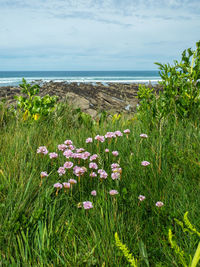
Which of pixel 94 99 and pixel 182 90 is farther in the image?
pixel 94 99

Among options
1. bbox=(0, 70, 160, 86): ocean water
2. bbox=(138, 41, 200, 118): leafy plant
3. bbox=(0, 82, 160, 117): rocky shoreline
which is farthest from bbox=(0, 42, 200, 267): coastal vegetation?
bbox=(0, 70, 160, 86): ocean water

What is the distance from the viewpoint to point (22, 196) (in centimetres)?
212

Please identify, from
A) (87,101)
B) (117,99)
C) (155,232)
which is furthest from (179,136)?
(117,99)

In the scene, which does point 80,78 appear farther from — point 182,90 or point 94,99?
point 182,90

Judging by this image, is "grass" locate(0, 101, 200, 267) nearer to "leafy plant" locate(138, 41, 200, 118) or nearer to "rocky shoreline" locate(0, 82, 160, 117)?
"leafy plant" locate(138, 41, 200, 118)

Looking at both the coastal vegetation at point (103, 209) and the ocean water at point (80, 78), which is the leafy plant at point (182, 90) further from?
the ocean water at point (80, 78)

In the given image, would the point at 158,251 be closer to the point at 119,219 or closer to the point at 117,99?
the point at 119,219

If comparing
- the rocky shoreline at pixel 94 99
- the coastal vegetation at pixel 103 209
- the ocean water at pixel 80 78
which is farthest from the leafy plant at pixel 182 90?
the ocean water at pixel 80 78

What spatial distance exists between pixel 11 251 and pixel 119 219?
29.8 inches

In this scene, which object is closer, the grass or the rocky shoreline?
the grass

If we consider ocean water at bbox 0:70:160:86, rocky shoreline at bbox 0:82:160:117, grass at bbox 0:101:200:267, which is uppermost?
ocean water at bbox 0:70:160:86

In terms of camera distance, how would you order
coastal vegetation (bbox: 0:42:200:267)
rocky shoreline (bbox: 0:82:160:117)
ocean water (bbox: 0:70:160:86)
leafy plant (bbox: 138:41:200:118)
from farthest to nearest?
ocean water (bbox: 0:70:160:86) → rocky shoreline (bbox: 0:82:160:117) → leafy plant (bbox: 138:41:200:118) → coastal vegetation (bbox: 0:42:200:267)

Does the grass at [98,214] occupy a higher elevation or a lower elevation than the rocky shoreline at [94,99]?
lower

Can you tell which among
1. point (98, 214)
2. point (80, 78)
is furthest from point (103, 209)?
point (80, 78)
